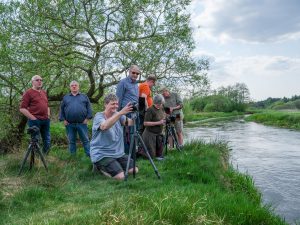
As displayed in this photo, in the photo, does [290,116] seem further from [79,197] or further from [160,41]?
[79,197]

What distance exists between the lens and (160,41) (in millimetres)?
11250

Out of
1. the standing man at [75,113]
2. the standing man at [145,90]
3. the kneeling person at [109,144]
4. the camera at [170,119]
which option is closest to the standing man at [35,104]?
the standing man at [75,113]

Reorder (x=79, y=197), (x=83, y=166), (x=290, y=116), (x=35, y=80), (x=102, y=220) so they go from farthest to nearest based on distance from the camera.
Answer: (x=290, y=116) < (x=35, y=80) < (x=83, y=166) < (x=79, y=197) < (x=102, y=220)

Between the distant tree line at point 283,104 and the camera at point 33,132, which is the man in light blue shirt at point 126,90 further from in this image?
the distant tree line at point 283,104

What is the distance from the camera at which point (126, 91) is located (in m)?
7.74

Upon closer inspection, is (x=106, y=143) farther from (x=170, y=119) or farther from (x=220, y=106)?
(x=220, y=106)

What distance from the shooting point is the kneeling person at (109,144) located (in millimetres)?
6195

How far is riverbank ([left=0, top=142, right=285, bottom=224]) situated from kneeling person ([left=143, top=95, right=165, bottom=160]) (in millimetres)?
500

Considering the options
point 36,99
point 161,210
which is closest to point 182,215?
point 161,210

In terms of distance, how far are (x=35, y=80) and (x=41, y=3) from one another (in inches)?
140

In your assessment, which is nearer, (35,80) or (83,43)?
(35,80)

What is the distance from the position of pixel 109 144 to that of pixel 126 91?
159cm

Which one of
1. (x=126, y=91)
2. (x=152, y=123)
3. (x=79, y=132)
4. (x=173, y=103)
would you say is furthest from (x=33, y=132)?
(x=173, y=103)

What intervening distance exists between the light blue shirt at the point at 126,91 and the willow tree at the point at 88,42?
137 inches
